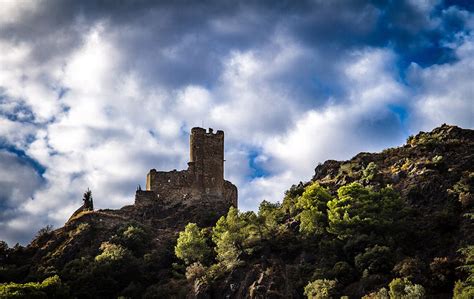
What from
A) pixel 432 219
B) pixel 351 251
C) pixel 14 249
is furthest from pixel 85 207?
pixel 432 219

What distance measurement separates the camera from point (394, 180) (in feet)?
234

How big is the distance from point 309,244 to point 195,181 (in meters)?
21.6

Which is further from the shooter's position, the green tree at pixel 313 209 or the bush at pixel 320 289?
the green tree at pixel 313 209

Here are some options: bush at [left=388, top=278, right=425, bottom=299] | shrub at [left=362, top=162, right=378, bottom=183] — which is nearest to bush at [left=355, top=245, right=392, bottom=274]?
bush at [left=388, top=278, right=425, bottom=299]

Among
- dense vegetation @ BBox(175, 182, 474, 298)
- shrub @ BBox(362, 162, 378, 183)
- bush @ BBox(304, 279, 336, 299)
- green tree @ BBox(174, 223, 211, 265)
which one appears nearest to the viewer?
bush @ BBox(304, 279, 336, 299)

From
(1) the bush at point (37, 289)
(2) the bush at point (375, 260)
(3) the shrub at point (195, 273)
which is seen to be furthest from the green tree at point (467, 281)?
(1) the bush at point (37, 289)

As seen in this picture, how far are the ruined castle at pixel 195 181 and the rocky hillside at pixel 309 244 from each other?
2267mm

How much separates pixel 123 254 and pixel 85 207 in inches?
675

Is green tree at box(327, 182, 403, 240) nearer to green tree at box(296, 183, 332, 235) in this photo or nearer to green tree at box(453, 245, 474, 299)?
green tree at box(296, 183, 332, 235)

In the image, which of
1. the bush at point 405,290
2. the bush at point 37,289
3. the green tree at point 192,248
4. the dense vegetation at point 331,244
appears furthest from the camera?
the green tree at point 192,248

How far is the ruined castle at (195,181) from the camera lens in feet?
269

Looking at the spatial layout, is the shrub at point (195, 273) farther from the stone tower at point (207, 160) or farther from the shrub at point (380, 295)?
the stone tower at point (207, 160)

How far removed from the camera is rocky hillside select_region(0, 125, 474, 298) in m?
56.8

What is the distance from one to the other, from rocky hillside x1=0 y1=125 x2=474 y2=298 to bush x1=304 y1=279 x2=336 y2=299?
10cm
